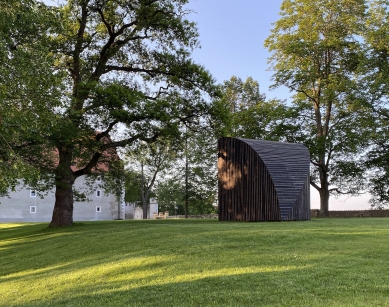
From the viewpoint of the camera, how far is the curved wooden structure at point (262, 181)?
1850cm

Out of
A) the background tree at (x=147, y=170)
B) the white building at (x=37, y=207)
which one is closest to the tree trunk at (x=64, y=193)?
the background tree at (x=147, y=170)

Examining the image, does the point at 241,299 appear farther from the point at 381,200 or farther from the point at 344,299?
the point at 381,200

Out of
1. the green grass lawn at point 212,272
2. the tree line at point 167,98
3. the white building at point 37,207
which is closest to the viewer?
the green grass lawn at point 212,272

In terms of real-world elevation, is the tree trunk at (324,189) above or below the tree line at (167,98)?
below

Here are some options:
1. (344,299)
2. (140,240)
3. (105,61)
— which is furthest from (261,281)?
(105,61)

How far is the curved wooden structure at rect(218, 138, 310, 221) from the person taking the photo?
60.7 feet

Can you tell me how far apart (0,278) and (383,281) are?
889 cm

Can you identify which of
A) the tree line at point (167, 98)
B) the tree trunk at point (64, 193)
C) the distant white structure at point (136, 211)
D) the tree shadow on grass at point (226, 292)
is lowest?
the distant white structure at point (136, 211)

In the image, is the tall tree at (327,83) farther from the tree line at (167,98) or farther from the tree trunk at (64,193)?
the tree trunk at (64,193)

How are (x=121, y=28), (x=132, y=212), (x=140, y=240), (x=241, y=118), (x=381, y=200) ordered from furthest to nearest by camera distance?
(x=132, y=212)
(x=241, y=118)
(x=381, y=200)
(x=121, y=28)
(x=140, y=240)

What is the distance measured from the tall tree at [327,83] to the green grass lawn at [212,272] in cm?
2178

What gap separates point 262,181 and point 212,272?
12270mm

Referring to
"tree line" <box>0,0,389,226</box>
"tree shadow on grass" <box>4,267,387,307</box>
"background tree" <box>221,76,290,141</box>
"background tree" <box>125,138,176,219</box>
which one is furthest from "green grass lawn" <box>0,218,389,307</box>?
"background tree" <box>125,138,176,219</box>

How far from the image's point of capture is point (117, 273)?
792cm
